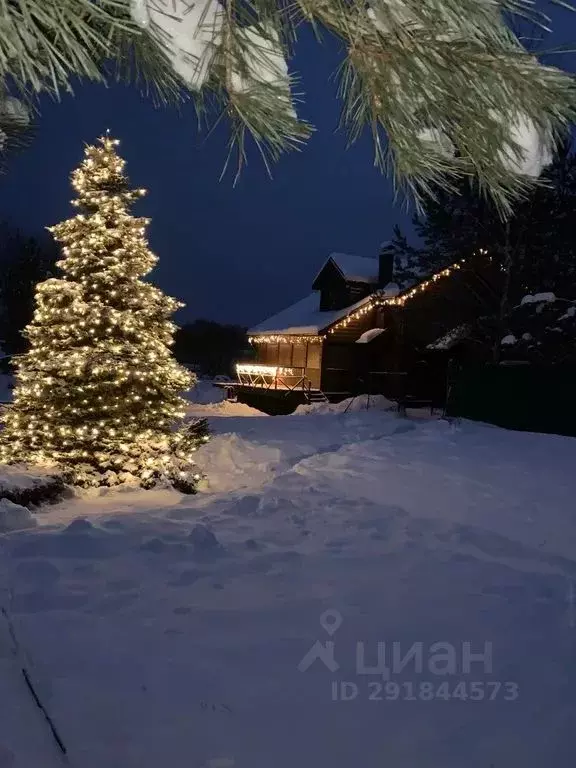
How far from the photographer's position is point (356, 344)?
28.4 metres

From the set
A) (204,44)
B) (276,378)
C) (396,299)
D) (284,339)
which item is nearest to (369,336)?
(396,299)

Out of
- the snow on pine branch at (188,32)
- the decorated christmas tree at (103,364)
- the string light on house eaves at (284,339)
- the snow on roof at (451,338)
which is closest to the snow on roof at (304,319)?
the string light on house eaves at (284,339)

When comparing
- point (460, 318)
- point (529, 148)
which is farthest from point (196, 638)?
point (460, 318)

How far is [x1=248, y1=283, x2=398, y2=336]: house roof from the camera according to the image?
91.3 feet

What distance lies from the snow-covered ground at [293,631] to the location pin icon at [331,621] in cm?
2

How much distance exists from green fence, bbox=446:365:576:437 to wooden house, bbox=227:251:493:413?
22.1 feet

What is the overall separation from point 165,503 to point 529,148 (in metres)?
7.74

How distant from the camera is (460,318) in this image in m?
21.5

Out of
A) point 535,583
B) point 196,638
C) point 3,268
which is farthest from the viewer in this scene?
point 3,268

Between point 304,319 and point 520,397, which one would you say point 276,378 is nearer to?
point 304,319

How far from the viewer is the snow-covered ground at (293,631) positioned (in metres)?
3.25

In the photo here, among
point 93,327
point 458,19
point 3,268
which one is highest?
point 3,268

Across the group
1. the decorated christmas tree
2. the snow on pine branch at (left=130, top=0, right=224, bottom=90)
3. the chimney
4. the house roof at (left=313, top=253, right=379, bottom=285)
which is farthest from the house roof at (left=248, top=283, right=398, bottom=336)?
the snow on pine branch at (left=130, top=0, right=224, bottom=90)

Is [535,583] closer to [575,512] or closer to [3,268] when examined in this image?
[575,512]
